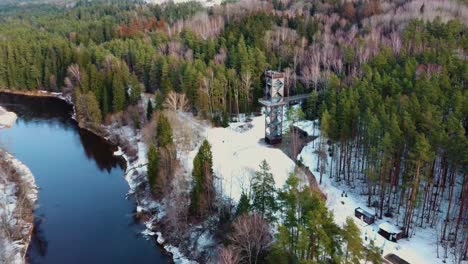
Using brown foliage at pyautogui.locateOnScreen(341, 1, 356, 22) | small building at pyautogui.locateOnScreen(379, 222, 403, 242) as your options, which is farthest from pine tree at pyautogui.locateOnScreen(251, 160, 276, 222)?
brown foliage at pyautogui.locateOnScreen(341, 1, 356, 22)

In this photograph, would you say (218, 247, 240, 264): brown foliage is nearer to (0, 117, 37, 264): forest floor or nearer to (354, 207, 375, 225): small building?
(354, 207, 375, 225): small building

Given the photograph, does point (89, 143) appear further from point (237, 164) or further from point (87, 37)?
point (87, 37)

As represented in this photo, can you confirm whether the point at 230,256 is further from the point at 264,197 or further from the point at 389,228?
the point at 389,228

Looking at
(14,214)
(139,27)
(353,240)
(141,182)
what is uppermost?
(139,27)

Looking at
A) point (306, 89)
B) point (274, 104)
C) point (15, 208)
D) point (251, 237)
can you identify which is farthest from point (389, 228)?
point (306, 89)

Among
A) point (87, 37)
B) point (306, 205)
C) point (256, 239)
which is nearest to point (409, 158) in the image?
point (306, 205)

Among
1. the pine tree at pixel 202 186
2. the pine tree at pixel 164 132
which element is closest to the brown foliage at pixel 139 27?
the pine tree at pixel 164 132
